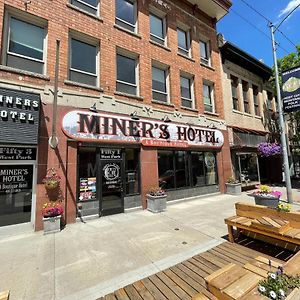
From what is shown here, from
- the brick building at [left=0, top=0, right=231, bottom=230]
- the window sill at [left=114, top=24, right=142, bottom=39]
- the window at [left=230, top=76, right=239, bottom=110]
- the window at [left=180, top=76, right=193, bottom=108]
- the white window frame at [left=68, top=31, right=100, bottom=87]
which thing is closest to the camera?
the brick building at [left=0, top=0, right=231, bottom=230]

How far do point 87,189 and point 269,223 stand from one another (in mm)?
6795

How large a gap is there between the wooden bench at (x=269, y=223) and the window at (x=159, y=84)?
7.89 meters

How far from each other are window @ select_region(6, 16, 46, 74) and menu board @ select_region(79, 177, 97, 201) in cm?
483

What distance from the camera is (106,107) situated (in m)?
9.72

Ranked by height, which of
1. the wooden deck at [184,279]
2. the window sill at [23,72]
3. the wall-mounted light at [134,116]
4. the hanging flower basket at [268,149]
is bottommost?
the wooden deck at [184,279]

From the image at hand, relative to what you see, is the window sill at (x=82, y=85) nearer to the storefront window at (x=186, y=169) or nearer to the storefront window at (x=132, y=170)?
the storefront window at (x=132, y=170)

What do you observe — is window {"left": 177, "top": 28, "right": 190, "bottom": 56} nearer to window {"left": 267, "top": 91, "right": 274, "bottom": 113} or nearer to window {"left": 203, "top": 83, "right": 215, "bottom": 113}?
window {"left": 203, "top": 83, "right": 215, "bottom": 113}

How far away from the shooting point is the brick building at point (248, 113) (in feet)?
50.8

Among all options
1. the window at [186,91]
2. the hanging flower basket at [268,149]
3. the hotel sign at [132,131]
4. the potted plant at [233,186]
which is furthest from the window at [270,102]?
the window at [186,91]

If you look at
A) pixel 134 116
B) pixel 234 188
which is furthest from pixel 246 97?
pixel 134 116

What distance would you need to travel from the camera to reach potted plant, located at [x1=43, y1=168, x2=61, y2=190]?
7.55 meters

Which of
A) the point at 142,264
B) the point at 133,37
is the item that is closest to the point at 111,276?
the point at 142,264

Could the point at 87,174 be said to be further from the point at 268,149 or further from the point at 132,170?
the point at 268,149

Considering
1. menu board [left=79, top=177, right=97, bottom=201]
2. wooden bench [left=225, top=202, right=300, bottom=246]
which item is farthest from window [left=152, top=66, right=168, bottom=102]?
wooden bench [left=225, top=202, right=300, bottom=246]
